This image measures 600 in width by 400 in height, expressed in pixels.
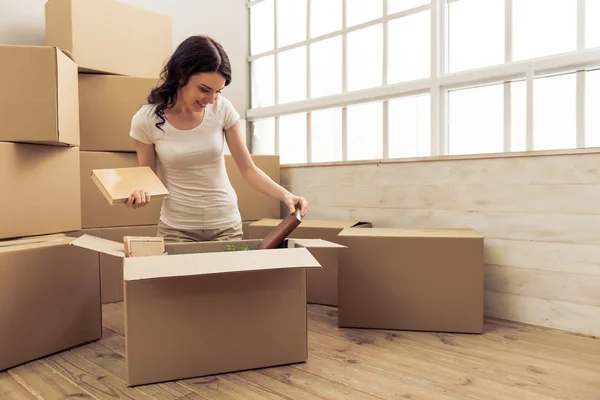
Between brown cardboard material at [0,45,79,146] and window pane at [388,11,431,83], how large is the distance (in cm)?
146

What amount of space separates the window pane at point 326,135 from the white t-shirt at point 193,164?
1.10 meters

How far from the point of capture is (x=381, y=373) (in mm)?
1280

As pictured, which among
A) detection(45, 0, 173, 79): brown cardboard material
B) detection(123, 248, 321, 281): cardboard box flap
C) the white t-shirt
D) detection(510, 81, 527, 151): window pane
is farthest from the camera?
detection(45, 0, 173, 79): brown cardboard material

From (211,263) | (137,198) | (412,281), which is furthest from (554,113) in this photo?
(137,198)

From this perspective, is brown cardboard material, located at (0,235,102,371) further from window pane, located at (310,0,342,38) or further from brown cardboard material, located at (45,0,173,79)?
window pane, located at (310,0,342,38)

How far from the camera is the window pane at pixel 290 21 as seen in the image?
108 inches

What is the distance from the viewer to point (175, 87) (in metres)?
1.44

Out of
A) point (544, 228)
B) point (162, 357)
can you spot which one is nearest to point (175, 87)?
point (162, 357)

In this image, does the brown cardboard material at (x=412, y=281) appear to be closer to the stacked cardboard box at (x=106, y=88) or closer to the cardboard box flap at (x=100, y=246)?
the cardboard box flap at (x=100, y=246)

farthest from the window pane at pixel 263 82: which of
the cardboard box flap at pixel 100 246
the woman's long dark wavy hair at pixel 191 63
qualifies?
the cardboard box flap at pixel 100 246

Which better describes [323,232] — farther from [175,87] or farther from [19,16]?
[19,16]

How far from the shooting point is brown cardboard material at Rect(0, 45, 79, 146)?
54.1 inches

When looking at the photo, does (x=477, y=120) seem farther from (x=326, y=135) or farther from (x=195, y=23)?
(x=195, y=23)

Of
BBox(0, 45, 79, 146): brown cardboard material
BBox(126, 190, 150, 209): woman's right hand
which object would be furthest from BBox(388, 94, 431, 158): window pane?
BBox(0, 45, 79, 146): brown cardboard material
